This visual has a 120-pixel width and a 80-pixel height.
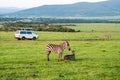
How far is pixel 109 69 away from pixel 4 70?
5.74 metres

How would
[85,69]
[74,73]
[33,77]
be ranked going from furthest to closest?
[85,69]
[74,73]
[33,77]

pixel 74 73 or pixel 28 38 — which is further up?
pixel 74 73

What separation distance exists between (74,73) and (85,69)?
163 cm

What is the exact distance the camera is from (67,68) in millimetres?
22047

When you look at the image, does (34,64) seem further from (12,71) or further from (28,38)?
(28,38)

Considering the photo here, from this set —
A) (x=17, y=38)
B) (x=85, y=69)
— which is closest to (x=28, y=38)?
(x=17, y=38)

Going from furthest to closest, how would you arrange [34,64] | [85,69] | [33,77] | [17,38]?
1. [17,38]
2. [34,64]
3. [85,69]
4. [33,77]

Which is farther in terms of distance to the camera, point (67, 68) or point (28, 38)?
point (28, 38)

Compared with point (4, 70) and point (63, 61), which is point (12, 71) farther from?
point (63, 61)

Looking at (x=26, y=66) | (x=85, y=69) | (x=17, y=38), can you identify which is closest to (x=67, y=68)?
(x=85, y=69)

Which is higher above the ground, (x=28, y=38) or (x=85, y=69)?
(x=85, y=69)

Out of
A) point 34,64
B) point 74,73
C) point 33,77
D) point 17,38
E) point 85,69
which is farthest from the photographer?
point 17,38

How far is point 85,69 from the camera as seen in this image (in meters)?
21.8

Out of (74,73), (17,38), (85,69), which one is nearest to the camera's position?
(74,73)
